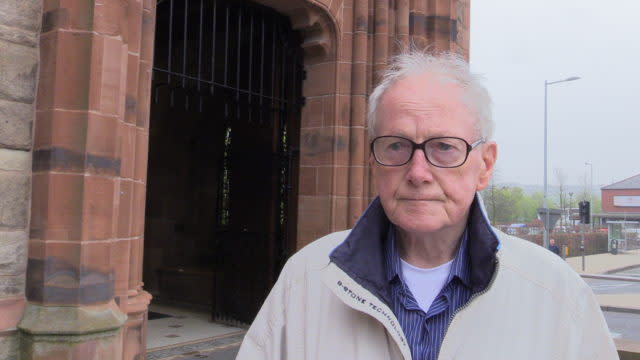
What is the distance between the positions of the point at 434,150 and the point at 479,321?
38 cm

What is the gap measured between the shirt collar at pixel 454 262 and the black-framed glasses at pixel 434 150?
227 mm

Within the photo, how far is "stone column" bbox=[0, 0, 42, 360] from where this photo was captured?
10.6 feet

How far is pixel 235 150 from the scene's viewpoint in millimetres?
7578

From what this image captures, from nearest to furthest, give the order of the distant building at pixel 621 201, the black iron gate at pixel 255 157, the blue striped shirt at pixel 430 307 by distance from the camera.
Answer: the blue striped shirt at pixel 430 307 < the black iron gate at pixel 255 157 < the distant building at pixel 621 201

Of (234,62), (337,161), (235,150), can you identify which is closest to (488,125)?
(337,161)

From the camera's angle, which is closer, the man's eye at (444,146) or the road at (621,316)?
the man's eye at (444,146)

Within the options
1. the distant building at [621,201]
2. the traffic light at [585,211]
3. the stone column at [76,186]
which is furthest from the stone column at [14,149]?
the distant building at [621,201]

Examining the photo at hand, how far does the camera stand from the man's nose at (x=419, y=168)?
1347 millimetres

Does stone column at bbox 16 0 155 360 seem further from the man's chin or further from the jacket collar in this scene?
the man's chin

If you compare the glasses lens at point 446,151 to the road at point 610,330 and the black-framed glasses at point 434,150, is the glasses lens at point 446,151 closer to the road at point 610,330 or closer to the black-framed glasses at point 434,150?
the black-framed glasses at point 434,150

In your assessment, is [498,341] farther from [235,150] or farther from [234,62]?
[234,62]

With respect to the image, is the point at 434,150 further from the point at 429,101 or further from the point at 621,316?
the point at 621,316

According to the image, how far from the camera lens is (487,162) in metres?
1.50

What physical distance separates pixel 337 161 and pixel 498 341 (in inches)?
183
